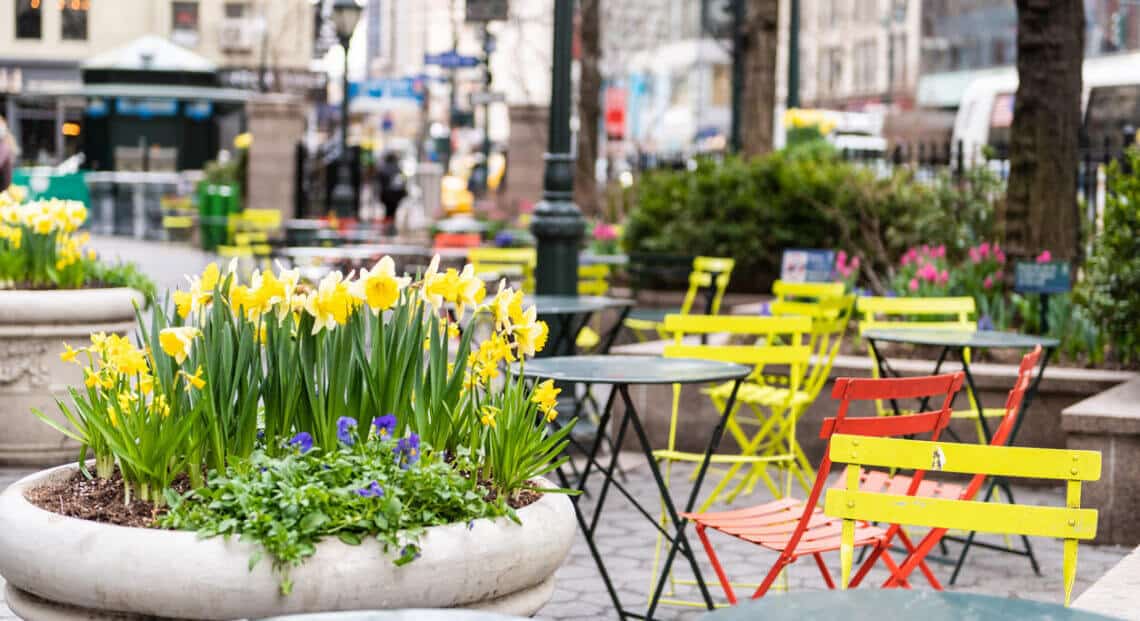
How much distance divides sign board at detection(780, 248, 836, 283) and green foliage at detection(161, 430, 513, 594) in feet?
26.0

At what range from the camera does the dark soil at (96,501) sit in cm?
434

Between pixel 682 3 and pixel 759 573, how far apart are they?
8246cm

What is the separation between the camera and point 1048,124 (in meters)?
11.4

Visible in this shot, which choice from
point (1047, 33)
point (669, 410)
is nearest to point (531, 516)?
point (669, 410)

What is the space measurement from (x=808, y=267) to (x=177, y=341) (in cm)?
822

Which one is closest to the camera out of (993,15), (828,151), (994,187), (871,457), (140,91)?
(871,457)

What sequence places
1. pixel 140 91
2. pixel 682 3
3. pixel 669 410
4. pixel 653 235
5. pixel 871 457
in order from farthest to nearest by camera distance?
pixel 682 3 < pixel 140 91 < pixel 653 235 < pixel 669 410 < pixel 871 457

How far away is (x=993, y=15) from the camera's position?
171ft

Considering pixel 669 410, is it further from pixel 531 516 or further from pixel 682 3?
pixel 682 3

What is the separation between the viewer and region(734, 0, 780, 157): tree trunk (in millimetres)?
20062

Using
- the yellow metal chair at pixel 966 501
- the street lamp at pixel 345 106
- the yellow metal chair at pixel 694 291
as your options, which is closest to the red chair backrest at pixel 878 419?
the yellow metal chair at pixel 966 501

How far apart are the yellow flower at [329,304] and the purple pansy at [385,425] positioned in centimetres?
28

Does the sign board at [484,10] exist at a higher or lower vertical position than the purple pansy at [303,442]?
higher

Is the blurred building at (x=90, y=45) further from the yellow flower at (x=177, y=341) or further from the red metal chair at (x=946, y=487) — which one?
the yellow flower at (x=177, y=341)
